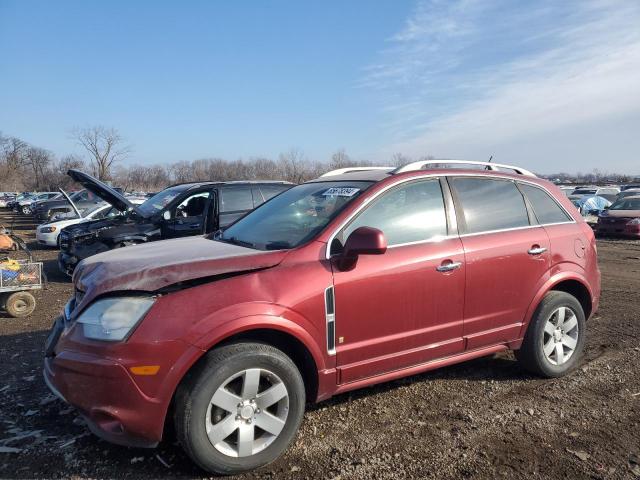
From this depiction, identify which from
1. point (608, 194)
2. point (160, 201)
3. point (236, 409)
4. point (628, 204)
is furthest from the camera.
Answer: point (608, 194)

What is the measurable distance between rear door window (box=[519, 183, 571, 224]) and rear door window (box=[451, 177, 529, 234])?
0.13 m

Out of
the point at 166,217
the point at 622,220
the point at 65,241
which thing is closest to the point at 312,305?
the point at 166,217

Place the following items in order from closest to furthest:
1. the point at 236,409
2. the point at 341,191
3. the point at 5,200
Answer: the point at 236,409
the point at 341,191
the point at 5,200

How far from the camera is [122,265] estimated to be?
308 cm

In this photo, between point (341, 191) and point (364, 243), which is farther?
point (341, 191)

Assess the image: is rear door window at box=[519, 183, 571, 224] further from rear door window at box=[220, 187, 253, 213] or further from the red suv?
rear door window at box=[220, 187, 253, 213]

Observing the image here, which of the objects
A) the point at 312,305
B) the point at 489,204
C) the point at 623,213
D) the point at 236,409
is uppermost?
the point at 489,204

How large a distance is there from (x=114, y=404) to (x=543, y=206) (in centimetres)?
394

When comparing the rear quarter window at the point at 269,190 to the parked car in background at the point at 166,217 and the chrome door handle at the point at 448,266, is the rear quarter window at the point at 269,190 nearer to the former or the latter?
the parked car in background at the point at 166,217

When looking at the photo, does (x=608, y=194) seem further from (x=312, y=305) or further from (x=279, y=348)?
(x=279, y=348)

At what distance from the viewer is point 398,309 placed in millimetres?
3453

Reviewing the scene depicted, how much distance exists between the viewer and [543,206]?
4.53 m

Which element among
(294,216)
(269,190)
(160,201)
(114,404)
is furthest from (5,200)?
(114,404)

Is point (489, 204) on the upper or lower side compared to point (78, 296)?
upper
